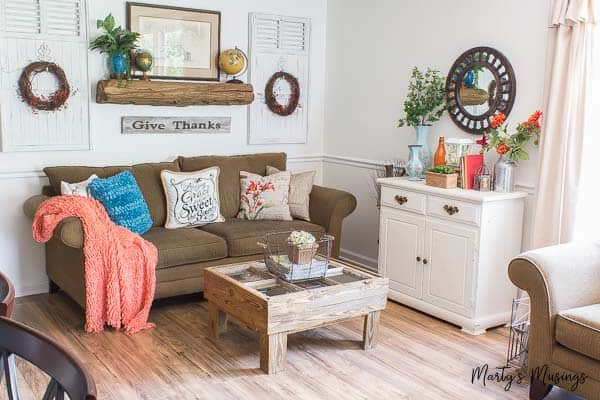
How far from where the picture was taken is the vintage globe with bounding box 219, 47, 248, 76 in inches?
203

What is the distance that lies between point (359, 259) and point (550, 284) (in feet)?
8.64

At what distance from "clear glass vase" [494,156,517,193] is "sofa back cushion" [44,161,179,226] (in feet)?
7.29

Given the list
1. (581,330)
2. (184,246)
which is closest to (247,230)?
(184,246)

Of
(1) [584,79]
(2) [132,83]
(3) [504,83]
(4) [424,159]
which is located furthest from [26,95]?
(1) [584,79]

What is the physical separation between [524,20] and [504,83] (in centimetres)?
40

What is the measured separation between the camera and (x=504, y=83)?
169 inches

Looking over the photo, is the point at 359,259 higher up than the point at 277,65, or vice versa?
the point at 277,65

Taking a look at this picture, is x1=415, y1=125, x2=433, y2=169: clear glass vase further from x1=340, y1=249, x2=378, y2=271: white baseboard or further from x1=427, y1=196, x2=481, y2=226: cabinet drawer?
x1=340, y1=249, x2=378, y2=271: white baseboard

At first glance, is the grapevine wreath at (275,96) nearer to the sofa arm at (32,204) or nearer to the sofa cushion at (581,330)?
the sofa arm at (32,204)

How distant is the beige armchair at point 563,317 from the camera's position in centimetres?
296

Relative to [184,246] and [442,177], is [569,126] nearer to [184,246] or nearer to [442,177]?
[442,177]

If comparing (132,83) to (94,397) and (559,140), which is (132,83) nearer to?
(559,140)

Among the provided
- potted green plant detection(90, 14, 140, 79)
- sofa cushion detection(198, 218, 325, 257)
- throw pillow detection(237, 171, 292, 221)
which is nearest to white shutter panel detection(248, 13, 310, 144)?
throw pillow detection(237, 171, 292, 221)

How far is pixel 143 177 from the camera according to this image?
4719 millimetres
